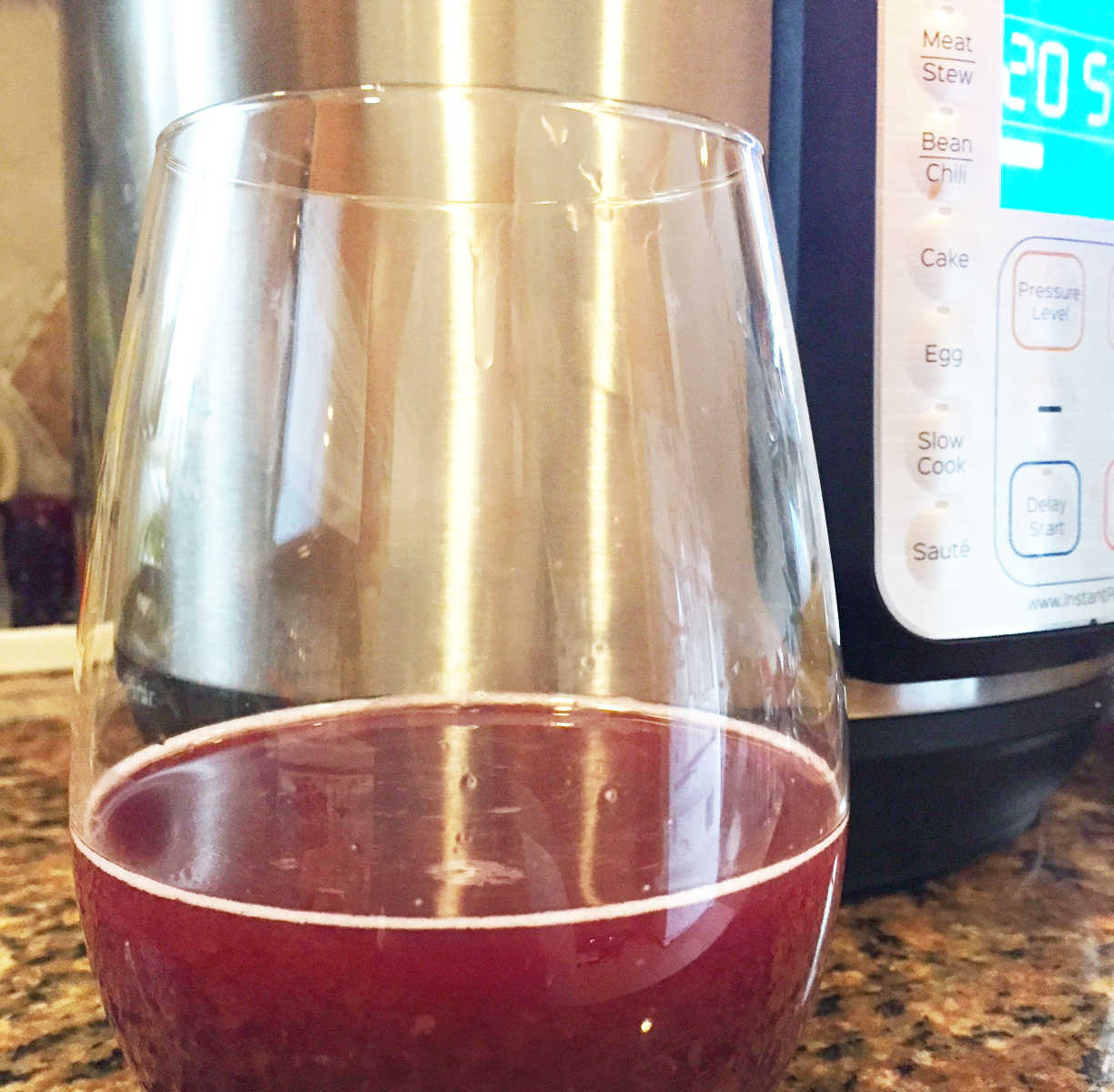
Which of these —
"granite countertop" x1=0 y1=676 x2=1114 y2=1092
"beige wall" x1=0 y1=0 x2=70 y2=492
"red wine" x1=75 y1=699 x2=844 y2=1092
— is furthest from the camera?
"beige wall" x1=0 y1=0 x2=70 y2=492

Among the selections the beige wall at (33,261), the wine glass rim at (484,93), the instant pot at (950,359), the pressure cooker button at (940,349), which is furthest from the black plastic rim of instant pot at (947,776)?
the beige wall at (33,261)

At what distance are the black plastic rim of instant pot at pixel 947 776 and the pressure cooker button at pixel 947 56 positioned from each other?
226 millimetres

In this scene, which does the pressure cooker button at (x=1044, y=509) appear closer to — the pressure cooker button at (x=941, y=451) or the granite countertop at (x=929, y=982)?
the pressure cooker button at (x=941, y=451)

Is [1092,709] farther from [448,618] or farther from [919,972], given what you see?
[448,618]

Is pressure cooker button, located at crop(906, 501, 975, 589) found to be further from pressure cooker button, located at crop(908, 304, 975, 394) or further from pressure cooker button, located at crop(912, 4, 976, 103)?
pressure cooker button, located at crop(912, 4, 976, 103)

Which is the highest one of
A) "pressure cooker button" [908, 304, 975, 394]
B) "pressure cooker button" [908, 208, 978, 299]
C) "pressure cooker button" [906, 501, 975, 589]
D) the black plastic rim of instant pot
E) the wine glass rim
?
the wine glass rim

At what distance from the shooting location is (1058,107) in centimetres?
46

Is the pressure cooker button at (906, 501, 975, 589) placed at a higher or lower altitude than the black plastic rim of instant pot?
higher

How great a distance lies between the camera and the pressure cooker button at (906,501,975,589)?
44 centimetres

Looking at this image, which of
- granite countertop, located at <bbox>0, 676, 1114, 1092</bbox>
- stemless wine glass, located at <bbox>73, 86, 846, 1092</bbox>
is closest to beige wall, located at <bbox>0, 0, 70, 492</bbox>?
granite countertop, located at <bbox>0, 676, 1114, 1092</bbox>

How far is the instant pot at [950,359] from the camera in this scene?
1.39ft

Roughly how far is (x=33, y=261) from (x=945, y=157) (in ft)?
3.14

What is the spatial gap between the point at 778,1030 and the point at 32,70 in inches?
43.8

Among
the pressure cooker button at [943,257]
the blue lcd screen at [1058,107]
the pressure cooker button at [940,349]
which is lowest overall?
the pressure cooker button at [940,349]
